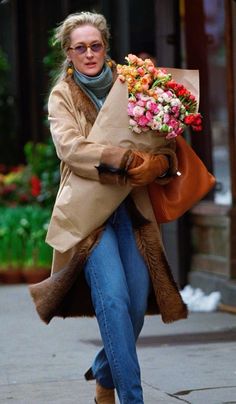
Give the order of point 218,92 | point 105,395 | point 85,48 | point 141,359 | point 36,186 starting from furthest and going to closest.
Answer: point 36,186, point 218,92, point 141,359, point 105,395, point 85,48

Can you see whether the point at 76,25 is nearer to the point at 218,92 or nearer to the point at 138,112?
the point at 138,112

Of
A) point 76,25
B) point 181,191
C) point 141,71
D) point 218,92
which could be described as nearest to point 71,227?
point 181,191

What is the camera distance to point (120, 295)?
4.91 metres

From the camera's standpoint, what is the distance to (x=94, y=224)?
5.03 m

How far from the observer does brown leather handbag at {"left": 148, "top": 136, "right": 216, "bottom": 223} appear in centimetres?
519

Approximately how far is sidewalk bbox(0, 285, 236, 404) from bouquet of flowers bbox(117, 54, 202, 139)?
Result: 1.51 meters

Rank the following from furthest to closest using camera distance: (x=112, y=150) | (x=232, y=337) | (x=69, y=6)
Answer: (x=69, y=6), (x=232, y=337), (x=112, y=150)

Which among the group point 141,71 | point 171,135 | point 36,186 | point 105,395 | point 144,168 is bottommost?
point 36,186

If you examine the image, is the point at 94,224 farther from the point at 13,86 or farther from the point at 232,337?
the point at 13,86

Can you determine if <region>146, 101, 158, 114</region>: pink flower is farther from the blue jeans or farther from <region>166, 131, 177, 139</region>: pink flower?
the blue jeans

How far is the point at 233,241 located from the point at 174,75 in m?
4.40

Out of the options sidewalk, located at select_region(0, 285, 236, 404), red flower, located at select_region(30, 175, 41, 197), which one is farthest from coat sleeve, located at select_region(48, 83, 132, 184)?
red flower, located at select_region(30, 175, 41, 197)


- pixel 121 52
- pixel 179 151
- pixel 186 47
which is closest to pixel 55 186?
pixel 121 52

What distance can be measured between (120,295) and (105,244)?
0.24 metres
